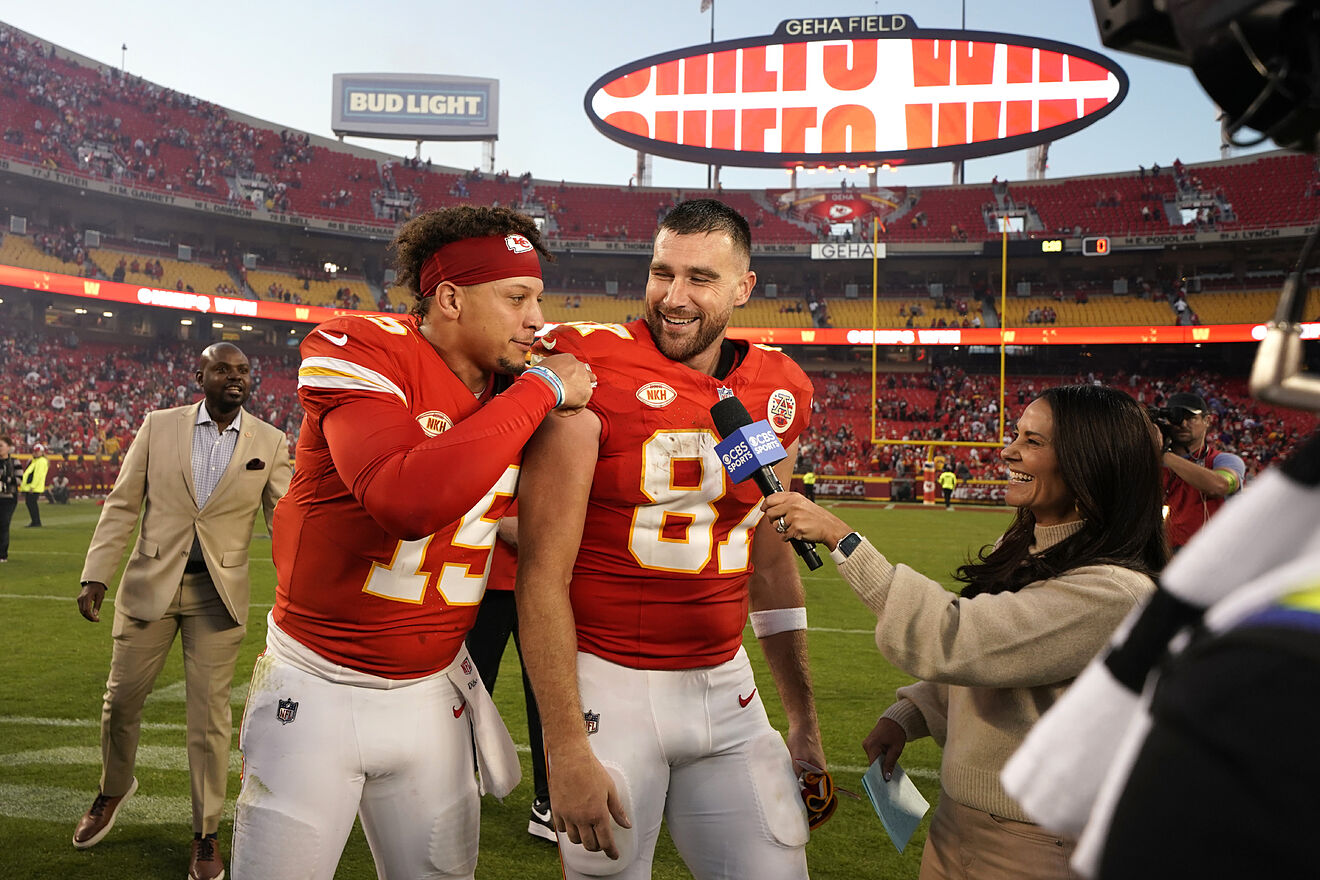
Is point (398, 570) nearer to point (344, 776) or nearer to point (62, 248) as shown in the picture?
point (344, 776)

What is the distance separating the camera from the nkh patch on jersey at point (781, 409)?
9.52ft

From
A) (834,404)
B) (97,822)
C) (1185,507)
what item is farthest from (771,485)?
(834,404)

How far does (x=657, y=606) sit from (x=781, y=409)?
779 mm

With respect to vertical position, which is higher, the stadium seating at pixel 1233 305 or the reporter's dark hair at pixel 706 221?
the stadium seating at pixel 1233 305

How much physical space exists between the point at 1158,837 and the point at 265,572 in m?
12.3

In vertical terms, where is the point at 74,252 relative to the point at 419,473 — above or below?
above

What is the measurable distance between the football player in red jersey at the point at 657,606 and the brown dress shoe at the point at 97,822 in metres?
2.91

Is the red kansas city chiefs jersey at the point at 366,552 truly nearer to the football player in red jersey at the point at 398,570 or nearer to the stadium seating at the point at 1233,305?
the football player in red jersey at the point at 398,570

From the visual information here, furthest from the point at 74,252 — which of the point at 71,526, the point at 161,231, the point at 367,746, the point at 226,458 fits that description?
the point at 367,746

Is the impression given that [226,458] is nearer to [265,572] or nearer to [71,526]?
[265,572]

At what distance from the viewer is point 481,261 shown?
2559 millimetres

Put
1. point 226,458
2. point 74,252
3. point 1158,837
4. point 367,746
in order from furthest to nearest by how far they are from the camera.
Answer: point 74,252 < point 226,458 < point 367,746 < point 1158,837

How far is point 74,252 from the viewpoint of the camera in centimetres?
3209

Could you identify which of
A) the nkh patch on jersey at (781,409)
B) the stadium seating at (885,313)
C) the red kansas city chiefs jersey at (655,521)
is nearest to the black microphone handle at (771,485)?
the red kansas city chiefs jersey at (655,521)
